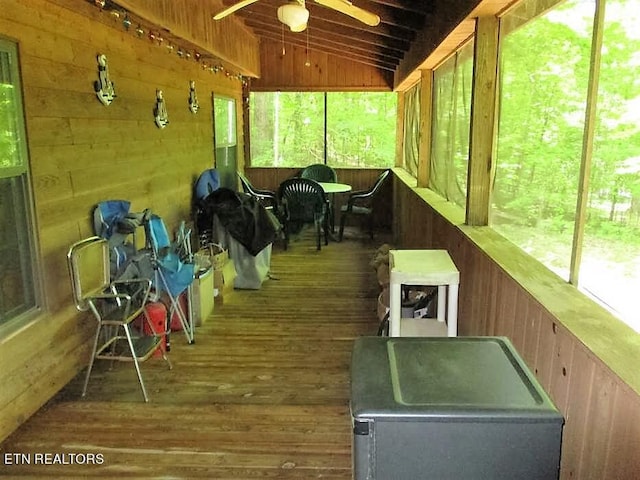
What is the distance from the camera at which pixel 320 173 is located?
810 cm

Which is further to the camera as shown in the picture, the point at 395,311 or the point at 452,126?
the point at 452,126

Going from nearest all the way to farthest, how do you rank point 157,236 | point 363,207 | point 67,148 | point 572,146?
1. point 572,146
2. point 67,148
3. point 157,236
4. point 363,207

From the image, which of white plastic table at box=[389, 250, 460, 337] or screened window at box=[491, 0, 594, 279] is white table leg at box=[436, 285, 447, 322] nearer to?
white plastic table at box=[389, 250, 460, 337]

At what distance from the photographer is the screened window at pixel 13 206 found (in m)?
2.62

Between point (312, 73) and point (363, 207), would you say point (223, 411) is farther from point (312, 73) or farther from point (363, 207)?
point (312, 73)

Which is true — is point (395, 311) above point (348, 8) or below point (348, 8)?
below

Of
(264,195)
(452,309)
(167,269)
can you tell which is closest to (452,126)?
(452,309)

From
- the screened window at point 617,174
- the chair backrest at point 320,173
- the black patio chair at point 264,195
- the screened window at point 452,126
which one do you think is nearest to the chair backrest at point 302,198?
the black patio chair at point 264,195

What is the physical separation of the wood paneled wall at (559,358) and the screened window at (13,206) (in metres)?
2.28

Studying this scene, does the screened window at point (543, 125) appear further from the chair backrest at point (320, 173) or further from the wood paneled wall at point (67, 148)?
the chair backrest at point (320, 173)

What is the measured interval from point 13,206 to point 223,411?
4.76 feet

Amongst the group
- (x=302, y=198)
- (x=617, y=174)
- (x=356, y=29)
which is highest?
(x=356, y=29)

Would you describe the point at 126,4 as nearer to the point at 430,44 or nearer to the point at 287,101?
the point at 430,44

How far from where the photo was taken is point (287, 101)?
8.34 metres
